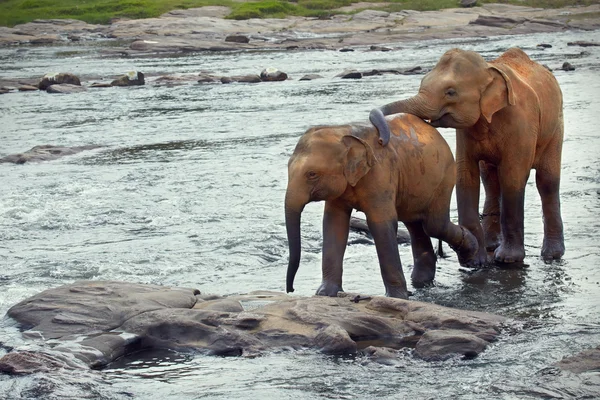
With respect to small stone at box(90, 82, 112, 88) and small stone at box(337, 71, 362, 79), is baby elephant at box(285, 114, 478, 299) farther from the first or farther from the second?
small stone at box(90, 82, 112, 88)

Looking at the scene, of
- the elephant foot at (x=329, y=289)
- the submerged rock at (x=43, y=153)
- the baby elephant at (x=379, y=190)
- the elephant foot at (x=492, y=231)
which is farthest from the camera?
the submerged rock at (x=43, y=153)

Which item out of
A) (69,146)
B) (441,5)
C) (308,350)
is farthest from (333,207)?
(441,5)

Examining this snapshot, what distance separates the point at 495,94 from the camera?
450 inches

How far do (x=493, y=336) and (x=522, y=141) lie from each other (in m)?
3.11

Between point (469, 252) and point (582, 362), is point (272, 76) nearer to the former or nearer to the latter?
point (469, 252)

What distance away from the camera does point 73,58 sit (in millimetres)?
54656

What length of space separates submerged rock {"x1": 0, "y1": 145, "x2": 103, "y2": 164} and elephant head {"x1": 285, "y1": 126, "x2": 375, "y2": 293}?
1304 cm

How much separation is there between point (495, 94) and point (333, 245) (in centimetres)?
235

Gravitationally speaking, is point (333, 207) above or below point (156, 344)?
above

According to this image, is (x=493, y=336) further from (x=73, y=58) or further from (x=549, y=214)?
(x=73, y=58)

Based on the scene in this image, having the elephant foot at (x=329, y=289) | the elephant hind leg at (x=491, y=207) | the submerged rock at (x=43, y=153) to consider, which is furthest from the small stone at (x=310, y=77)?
the elephant foot at (x=329, y=289)

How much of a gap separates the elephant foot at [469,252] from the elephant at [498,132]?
0.08 ft

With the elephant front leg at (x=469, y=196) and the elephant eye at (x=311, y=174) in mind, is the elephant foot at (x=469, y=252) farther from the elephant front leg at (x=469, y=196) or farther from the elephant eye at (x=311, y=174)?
the elephant eye at (x=311, y=174)

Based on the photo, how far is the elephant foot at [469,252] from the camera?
1180 centimetres
